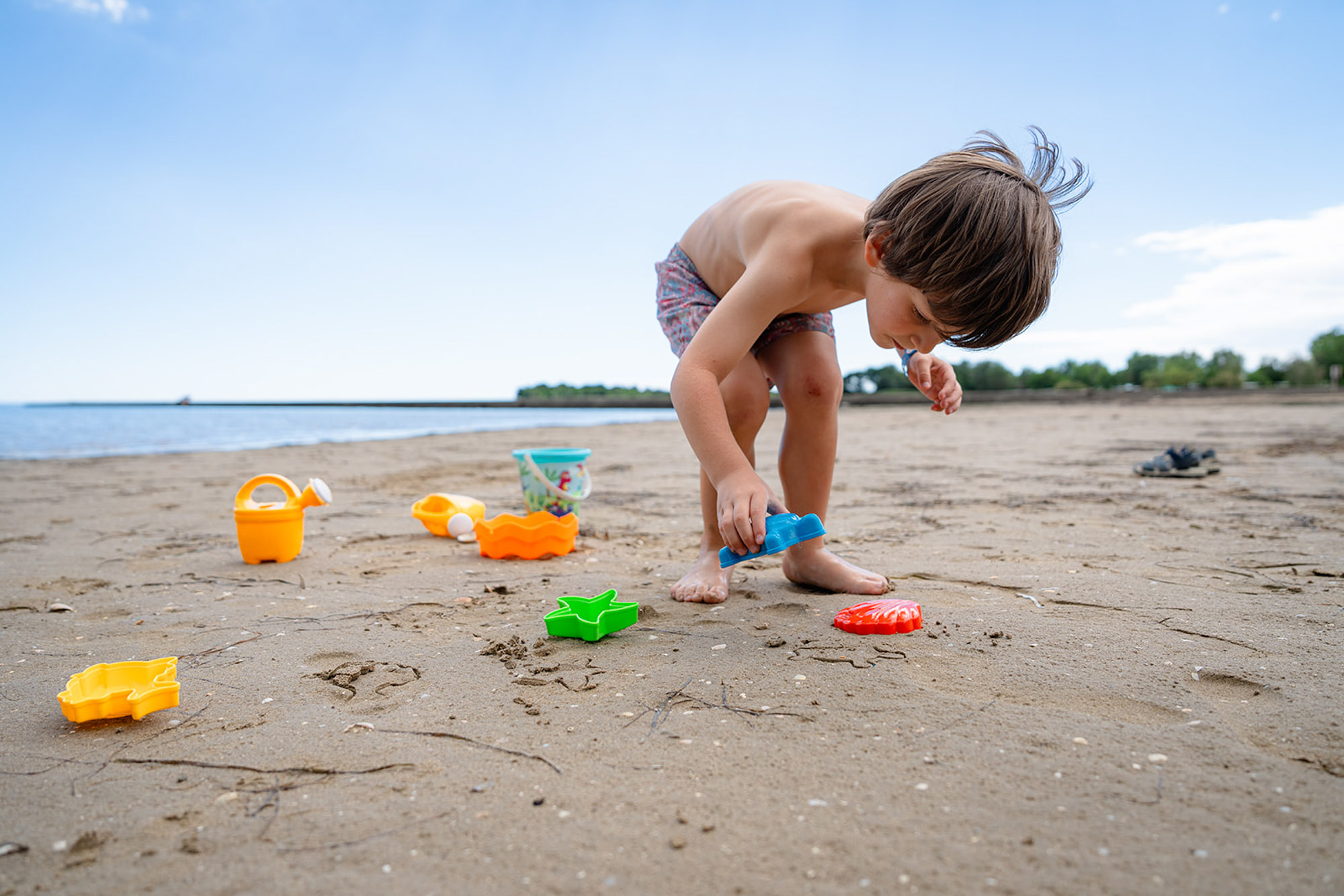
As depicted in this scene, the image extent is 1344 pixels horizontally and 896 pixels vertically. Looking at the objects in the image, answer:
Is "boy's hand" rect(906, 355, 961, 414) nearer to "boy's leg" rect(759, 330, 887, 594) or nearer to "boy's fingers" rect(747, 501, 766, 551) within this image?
"boy's leg" rect(759, 330, 887, 594)

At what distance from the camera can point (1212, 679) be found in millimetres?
1550

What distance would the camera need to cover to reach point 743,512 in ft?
5.87

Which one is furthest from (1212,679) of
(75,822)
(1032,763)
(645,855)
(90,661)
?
(90,661)

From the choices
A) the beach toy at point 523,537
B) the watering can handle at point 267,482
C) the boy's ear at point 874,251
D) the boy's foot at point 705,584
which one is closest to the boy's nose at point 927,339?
the boy's ear at point 874,251

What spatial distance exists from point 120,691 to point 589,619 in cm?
101

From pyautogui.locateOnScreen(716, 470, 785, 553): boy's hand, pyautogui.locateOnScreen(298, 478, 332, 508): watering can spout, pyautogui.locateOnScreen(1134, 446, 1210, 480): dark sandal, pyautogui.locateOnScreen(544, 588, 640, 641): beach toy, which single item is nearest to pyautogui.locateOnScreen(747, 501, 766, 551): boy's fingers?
pyautogui.locateOnScreen(716, 470, 785, 553): boy's hand

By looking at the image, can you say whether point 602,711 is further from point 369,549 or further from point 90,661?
point 369,549

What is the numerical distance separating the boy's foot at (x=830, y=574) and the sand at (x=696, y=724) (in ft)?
0.20

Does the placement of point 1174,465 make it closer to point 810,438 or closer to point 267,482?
point 810,438

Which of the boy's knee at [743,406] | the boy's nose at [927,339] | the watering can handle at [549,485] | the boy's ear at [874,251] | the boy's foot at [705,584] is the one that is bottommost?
the boy's foot at [705,584]

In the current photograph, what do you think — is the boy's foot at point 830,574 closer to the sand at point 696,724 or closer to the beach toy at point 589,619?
the sand at point 696,724

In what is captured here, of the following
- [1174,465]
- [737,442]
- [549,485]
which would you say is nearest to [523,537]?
[549,485]

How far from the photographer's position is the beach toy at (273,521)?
2.89 meters

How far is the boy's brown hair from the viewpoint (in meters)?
1.72
